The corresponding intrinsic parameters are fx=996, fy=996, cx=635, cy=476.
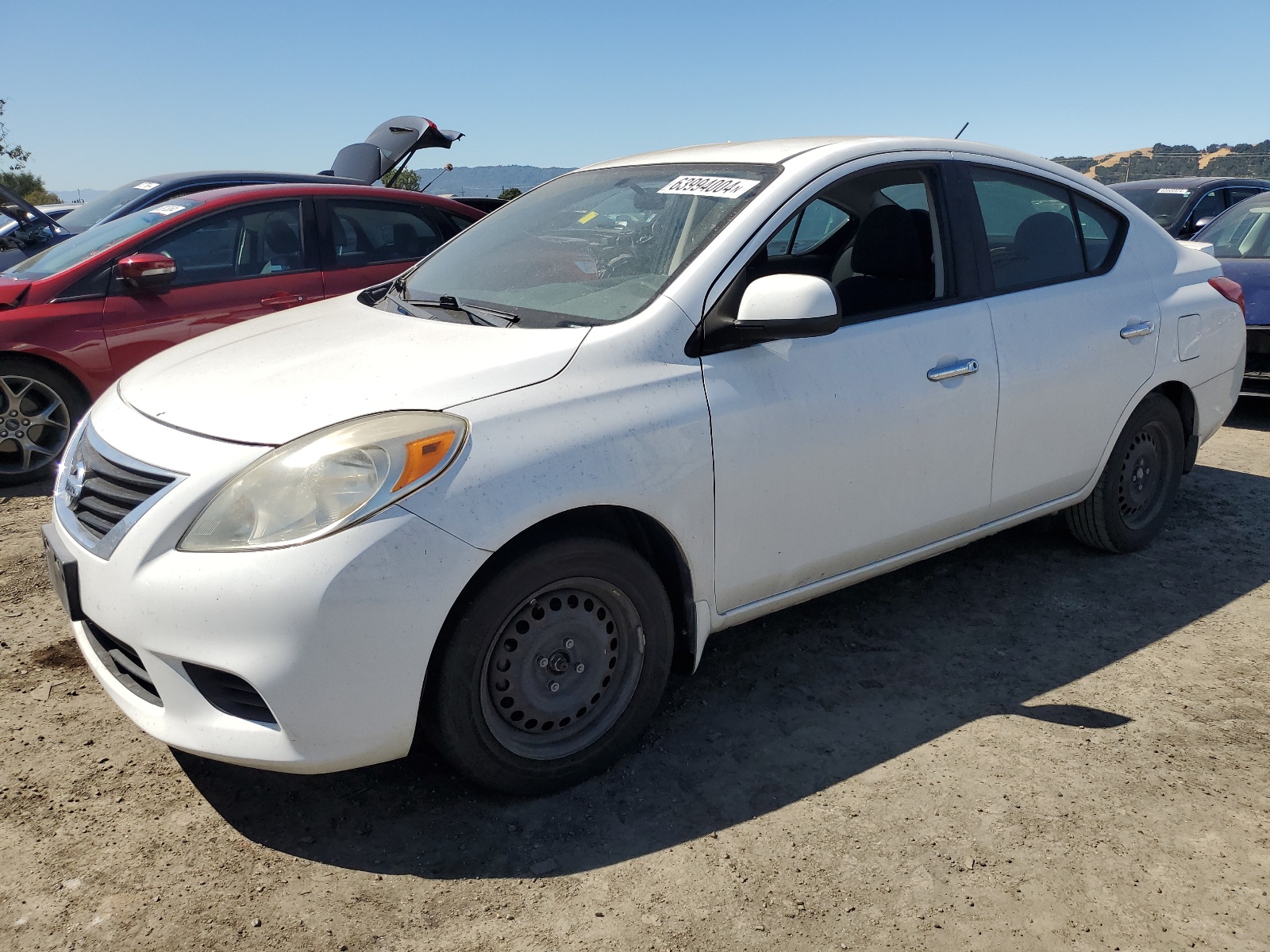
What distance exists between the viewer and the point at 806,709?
313cm

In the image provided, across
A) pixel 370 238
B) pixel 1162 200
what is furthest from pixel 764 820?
pixel 1162 200

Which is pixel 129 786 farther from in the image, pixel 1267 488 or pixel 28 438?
pixel 1267 488

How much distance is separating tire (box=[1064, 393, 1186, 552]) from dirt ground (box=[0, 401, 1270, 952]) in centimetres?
63

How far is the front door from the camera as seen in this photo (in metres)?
2.82

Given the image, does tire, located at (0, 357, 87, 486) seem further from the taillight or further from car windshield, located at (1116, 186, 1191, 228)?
car windshield, located at (1116, 186, 1191, 228)

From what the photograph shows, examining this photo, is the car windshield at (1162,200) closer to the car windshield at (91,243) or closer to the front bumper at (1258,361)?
the front bumper at (1258,361)

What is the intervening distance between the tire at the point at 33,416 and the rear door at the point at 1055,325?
186 inches

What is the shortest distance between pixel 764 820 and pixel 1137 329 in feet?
8.32

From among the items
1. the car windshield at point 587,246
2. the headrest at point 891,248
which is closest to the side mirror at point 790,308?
the car windshield at point 587,246

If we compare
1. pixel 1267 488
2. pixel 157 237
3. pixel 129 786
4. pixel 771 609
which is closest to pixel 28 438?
pixel 157 237

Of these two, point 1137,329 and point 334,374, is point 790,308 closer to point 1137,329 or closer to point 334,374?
point 334,374

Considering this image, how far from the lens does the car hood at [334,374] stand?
244cm

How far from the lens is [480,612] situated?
93.6 inches

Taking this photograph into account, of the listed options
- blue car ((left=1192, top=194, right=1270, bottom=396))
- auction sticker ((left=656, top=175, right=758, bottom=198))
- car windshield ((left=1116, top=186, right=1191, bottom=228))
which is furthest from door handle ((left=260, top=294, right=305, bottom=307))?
car windshield ((left=1116, top=186, right=1191, bottom=228))
